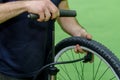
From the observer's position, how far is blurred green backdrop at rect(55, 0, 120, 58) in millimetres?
1772

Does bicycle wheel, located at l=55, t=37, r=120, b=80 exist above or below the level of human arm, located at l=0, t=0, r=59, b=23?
below

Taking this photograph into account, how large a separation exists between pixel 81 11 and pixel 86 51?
0.74 meters

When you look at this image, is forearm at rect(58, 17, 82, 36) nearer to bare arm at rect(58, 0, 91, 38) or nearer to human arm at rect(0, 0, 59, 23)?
bare arm at rect(58, 0, 91, 38)

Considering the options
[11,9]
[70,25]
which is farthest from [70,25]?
[11,9]

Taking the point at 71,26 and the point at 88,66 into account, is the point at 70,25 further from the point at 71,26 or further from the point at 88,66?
the point at 88,66

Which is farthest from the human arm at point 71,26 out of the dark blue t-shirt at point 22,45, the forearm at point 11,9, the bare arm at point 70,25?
the forearm at point 11,9

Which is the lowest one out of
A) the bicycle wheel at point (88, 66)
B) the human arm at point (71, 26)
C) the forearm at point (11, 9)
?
the bicycle wheel at point (88, 66)

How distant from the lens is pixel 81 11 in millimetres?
1797

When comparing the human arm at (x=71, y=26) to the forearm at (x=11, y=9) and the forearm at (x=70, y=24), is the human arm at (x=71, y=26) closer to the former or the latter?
the forearm at (x=70, y=24)

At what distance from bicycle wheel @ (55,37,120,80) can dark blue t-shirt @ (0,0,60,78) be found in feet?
0.27

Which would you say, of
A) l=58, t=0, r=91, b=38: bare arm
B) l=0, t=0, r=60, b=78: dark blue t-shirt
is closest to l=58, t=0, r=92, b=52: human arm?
l=58, t=0, r=91, b=38: bare arm

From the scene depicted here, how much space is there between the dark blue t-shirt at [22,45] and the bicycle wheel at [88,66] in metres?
0.08

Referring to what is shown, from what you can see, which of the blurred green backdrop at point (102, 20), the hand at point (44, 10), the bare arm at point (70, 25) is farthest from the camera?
the blurred green backdrop at point (102, 20)

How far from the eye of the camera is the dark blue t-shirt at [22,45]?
1.19m
